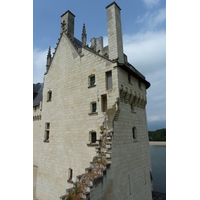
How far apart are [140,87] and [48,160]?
1045 cm

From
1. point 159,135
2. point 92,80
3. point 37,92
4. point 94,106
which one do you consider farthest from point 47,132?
point 159,135

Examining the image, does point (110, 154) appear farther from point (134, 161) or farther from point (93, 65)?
point (93, 65)

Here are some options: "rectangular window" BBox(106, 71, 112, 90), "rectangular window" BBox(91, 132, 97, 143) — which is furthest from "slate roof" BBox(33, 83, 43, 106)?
"rectangular window" BBox(106, 71, 112, 90)

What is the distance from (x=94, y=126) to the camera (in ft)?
34.5

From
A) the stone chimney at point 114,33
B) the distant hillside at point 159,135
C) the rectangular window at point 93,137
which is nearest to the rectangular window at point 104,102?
the rectangular window at point 93,137

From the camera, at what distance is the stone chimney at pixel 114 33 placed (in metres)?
10.5

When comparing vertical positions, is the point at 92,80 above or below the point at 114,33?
below

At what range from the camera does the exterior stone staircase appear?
6716 millimetres

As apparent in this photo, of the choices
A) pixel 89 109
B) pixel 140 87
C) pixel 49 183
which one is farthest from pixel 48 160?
pixel 140 87

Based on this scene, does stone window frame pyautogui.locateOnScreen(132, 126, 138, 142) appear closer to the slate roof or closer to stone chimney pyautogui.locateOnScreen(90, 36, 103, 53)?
stone chimney pyautogui.locateOnScreen(90, 36, 103, 53)

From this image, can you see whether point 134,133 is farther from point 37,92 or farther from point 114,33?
point 37,92

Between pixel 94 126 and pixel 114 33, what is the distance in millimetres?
6814
